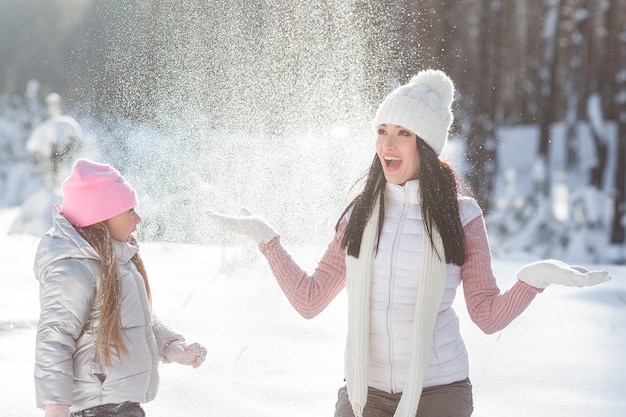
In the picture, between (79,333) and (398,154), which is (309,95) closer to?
(398,154)

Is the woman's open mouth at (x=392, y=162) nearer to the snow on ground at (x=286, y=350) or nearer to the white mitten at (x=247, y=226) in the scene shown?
the white mitten at (x=247, y=226)

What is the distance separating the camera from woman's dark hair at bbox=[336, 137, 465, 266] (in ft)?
7.14

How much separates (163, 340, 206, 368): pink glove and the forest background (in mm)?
3447

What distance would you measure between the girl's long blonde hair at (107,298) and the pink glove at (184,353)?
7.4 inches

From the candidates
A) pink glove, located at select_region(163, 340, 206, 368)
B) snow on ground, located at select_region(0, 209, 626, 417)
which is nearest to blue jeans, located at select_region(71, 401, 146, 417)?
pink glove, located at select_region(163, 340, 206, 368)

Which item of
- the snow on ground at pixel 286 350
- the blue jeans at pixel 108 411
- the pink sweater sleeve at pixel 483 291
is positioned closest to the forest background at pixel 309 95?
the snow on ground at pixel 286 350

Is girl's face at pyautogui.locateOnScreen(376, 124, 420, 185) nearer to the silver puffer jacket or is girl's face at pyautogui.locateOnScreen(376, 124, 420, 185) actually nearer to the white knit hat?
the white knit hat

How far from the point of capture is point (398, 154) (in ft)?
7.31

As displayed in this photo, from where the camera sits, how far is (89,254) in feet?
6.81

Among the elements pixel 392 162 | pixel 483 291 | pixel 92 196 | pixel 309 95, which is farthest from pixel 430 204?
pixel 309 95

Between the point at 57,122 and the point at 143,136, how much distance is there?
0.98 m

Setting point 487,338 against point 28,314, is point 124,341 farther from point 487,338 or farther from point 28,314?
point 487,338

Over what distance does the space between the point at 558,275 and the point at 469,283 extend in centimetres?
24

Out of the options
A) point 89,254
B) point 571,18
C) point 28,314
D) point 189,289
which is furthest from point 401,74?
point 89,254
